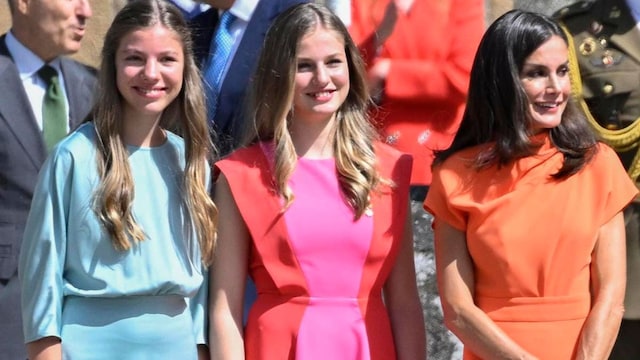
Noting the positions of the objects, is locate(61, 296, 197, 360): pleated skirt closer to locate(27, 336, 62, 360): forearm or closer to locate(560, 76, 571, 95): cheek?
locate(27, 336, 62, 360): forearm

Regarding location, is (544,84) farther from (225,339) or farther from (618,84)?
(225,339)

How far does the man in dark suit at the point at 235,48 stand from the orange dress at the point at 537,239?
75 centimetres

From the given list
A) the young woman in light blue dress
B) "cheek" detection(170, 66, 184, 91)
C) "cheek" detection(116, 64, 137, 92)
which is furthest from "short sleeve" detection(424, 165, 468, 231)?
"cheek" detection(116, 64, 137, 92)

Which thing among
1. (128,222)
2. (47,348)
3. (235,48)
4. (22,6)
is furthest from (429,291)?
(47,348)

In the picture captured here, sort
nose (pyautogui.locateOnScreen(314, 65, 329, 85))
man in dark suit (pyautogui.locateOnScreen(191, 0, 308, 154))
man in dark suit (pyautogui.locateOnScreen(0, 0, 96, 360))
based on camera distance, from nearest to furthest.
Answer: nose (pyautogui.locateOnScreen(314, 65, 329, 85))
man in dark suit (pyautogui.locateOnScreen(191, 0, 308, 154))
man in dark suit (pyautogui.locateOnScreen(0, 0, 96, 360))

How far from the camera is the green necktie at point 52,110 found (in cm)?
439

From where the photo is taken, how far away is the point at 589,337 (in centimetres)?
353

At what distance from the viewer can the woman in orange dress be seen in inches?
140

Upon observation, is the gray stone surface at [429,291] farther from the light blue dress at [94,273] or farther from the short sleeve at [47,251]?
the short sleeve at [47,251]

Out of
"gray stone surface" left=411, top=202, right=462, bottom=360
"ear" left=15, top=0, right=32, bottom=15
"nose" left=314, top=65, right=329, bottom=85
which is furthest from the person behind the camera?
"gray stone surface" left=411, top=202, right=462, bottom=360

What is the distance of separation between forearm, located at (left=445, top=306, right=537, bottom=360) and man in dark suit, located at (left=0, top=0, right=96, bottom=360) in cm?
139

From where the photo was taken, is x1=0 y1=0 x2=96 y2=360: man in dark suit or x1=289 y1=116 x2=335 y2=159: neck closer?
x1=289 y1=116 x2=335 y2=159: neck

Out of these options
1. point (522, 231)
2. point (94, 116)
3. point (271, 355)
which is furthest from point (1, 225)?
point (522, 231)

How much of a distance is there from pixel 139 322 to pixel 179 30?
0.75 m
